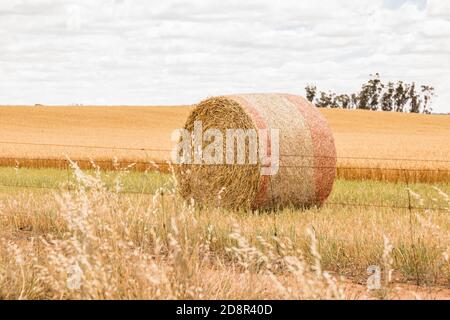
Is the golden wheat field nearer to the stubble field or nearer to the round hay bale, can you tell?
the stubble field

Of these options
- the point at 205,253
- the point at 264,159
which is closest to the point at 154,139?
the point at 264,159

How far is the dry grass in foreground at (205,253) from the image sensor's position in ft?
16.1

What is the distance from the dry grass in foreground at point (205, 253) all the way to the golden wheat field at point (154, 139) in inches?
108

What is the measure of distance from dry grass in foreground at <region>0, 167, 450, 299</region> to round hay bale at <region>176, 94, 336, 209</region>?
41 cm

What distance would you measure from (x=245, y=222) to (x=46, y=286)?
397 centimetres

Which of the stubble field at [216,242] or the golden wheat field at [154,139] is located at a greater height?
the golden wheat field at [154,139]

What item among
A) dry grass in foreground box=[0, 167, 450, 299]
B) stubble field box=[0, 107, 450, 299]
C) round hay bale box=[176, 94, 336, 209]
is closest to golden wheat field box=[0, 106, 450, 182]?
stubble field box=[0, 107, 450, 299]

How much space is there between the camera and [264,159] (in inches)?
409

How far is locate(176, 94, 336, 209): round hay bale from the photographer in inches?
415

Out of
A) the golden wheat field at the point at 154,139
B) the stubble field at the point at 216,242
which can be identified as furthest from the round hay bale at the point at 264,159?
the golden wheat field at the point at 154,139

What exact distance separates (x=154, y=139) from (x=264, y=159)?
70.5 feet

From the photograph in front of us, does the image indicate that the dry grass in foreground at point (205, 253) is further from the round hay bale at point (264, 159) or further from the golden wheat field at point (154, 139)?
the golden wheat field at point (154, 139)

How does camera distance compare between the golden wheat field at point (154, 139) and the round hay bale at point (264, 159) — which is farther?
the golden wheat field at point (154, 139)

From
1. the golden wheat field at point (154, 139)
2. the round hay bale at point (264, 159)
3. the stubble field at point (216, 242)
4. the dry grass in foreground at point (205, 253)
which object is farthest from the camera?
the golden wheat field at point (154, 139)
